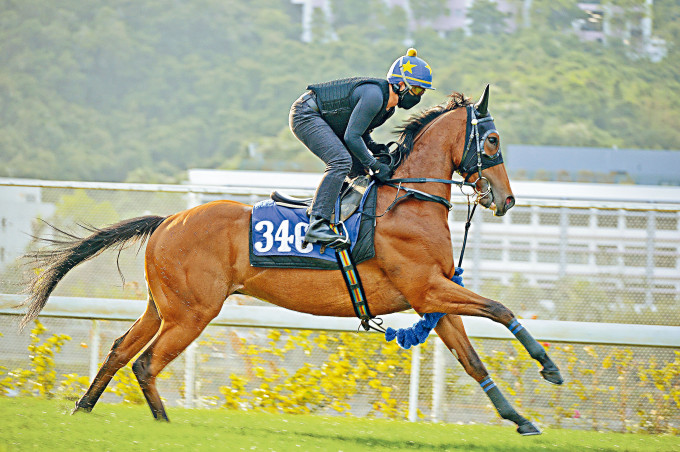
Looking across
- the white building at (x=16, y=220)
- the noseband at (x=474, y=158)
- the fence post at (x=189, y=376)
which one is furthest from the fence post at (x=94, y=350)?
the noseband at (x=474, y=158)

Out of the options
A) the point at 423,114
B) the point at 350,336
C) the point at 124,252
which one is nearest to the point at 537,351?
the point at 423,114

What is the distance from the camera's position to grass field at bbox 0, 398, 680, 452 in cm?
445

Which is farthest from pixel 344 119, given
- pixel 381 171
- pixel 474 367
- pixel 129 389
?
pixel 129 389

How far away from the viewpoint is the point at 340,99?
4.78 metres

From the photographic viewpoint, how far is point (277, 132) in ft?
166

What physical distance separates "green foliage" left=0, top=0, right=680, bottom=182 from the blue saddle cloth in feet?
112

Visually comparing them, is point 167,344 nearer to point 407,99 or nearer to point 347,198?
point 347,198

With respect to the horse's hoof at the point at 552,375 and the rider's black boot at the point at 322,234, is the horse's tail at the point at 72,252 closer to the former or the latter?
the rider's black boot at the point at 322,234

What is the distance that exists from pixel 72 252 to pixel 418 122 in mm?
2582

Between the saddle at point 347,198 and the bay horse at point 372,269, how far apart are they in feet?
→ 0.44

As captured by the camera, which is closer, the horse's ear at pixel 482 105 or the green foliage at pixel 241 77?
the horse's ear at pixel 482 105

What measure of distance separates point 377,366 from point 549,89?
4328 cm

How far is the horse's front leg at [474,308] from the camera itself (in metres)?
4.47

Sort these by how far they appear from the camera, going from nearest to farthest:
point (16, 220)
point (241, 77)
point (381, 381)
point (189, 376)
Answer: point (381, 381)
point (189, 376)
point (16, 220)
point (241, 77)
